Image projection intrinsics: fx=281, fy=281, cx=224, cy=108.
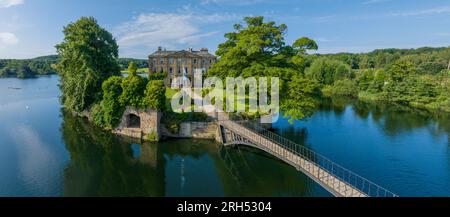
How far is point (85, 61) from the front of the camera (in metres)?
36.5

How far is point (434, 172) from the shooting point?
22.5 meters

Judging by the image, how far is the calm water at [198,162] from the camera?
64.4ft

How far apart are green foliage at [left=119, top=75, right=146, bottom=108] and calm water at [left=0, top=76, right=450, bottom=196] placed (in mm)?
4297

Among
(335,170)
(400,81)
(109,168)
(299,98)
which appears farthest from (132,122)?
(400,81)

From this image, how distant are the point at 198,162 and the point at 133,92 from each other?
11.3 metres

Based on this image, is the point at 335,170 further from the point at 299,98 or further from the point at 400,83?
the point at 400,83

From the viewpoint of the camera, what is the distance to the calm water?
19.6 metres

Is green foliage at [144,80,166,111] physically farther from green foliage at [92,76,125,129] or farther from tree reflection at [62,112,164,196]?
tree reflection at [62,112,164,196]

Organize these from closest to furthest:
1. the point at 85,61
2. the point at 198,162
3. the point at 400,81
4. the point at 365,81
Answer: the point at 198,162, the point at 85,61, the point at 400,81, the point at 365,81

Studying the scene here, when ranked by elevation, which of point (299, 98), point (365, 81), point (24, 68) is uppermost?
point (24, 68)

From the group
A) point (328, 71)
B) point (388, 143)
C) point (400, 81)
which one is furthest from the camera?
point (328, 71)

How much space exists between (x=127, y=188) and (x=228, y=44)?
66.1ft
